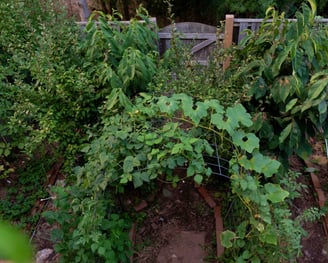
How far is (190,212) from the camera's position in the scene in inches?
132

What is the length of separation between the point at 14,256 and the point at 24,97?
2.88 meters

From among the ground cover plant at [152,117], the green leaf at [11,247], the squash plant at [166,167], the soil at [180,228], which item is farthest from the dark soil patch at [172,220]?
the green leaf at [11,247]

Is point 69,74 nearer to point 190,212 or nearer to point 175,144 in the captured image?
point 175,144

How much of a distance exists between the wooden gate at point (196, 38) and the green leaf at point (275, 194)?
2.29m

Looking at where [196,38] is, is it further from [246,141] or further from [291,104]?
[246,141]

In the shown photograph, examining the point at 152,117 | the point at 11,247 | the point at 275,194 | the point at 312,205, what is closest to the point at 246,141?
the point at 275,194

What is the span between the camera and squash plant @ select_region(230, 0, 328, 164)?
2.47 m

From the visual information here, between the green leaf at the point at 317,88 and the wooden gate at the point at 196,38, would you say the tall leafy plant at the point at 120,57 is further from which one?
the green leaf at the point at 317,88

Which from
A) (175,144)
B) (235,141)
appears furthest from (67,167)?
(235,141)

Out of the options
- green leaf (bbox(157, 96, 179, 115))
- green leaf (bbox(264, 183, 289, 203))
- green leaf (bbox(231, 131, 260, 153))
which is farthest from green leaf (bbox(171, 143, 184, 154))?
green leaf (bbox(264, 183, 289, 203))

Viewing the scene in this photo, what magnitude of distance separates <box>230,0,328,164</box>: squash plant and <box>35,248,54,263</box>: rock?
2.04 metres

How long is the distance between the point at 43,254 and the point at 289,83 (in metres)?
2.45

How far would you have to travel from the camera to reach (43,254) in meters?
3.01

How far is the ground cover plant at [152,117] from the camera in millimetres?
2301
